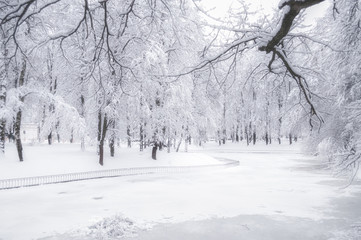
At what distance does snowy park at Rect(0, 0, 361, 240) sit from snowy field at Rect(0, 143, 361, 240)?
67 mm

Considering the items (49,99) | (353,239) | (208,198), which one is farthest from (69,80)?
(353,239)

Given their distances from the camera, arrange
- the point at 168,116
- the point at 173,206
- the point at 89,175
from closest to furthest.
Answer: the point at 173,206 → the point at 89,175 → the point at 168,116

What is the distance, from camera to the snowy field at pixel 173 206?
30.2 ft

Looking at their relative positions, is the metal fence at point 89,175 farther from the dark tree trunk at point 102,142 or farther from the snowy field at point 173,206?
the dark tree trunk at point 102,142

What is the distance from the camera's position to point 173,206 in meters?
12.7

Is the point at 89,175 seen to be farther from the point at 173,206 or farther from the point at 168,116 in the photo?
the point at 173,206

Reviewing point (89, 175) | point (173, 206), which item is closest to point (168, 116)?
point (89, 175)

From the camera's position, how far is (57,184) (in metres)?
18.0

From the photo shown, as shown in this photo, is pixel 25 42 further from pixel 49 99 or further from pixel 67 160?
pixel 67 160

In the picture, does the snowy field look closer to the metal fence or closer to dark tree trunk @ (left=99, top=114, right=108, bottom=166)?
the metal fence

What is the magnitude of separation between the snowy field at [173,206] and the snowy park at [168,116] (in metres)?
0.07

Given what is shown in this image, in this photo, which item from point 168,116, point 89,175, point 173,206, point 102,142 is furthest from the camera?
point 168,116

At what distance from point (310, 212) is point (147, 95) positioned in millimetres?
15799

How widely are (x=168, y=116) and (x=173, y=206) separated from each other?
12676mm
